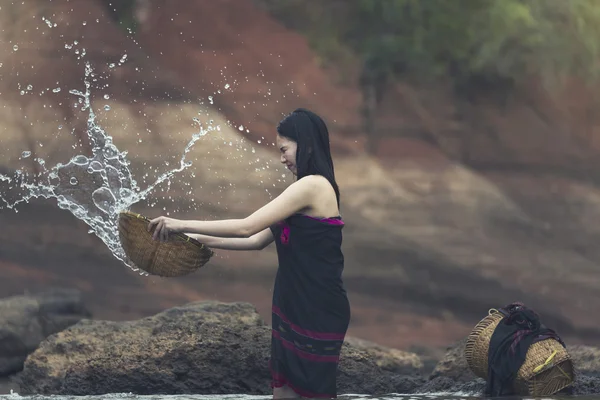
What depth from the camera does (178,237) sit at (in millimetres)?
6320

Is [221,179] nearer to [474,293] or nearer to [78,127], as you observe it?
[78,127]

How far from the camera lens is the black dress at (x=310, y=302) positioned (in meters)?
6.01

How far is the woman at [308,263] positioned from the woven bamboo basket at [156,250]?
313mm

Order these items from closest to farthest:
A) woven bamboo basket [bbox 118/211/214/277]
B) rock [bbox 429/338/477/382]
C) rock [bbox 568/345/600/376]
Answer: woven bamboo basket [bbox 118/211/214/277]
rock [bbox 429/338/477/382]
rock [bbox 568/345/600/376]

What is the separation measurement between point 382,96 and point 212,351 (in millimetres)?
4713

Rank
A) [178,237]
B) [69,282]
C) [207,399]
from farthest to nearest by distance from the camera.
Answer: [69,282], [207,399], [178,237]

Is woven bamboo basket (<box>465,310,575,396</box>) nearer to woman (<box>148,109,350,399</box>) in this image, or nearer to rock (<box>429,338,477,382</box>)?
rock (<box>429,338,477,382</box>)

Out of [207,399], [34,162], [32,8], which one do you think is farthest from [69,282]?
[207,399]

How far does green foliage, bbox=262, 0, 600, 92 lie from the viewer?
13.2 m

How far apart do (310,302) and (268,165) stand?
691cm

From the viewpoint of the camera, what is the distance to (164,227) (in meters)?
6.02

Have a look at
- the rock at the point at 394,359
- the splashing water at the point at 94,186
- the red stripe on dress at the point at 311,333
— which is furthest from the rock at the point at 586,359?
the red stripe on dress at the point at 311,333

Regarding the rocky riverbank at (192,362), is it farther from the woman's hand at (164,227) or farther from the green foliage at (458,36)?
the green foliage at (458,36)

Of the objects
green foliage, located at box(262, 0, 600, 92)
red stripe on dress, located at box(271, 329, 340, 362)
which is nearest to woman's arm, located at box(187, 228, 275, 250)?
red stripe on dress, located at box(271, 329, 340, 362)
